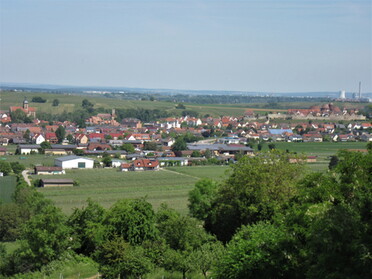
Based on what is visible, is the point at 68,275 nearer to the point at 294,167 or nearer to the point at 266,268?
the point at 266,268

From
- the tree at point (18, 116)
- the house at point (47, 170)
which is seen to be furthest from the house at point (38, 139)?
the house at point (47, 170)

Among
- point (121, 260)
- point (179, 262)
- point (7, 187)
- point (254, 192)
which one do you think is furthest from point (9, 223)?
point (7, 187)

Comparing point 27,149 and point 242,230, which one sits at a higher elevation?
point 242,230

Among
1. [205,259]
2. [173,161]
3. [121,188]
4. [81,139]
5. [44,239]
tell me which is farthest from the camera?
[81,139]

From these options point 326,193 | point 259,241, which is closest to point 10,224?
point 259,241

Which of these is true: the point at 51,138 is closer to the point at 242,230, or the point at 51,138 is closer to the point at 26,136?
the point at 26,136

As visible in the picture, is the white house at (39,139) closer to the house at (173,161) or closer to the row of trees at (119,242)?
the house at (173,161)
